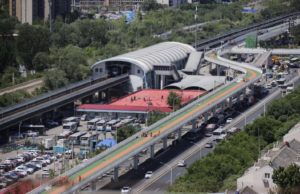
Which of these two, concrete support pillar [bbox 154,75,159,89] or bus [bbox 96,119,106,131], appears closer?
bus [bbox 96,119,106,131]

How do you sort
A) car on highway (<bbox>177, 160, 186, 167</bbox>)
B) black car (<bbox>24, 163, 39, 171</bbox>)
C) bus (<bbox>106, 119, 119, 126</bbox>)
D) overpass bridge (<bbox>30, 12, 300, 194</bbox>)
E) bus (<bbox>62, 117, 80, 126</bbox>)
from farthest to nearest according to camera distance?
bus (<bbox>62, 117, 80, 126</bbox>)
bus (<bbox>106, 119, 119, 126</bbox>)
car on highway (<bbox>177, 160, 186, 167</bbox>)
black car (<bbox>24, 163, 39, 171</bbox>)
overpass bridge (<bbox>30, 12, 300, 194</bbox>)

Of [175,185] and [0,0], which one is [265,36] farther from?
[175,185]

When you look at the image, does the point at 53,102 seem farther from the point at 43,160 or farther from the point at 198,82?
the point at 198,82

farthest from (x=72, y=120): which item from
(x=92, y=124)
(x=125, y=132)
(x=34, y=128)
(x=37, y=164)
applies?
(x=37, y=164)

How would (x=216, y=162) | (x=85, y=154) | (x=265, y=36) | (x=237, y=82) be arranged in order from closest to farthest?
(x=216, y=162) → (x=85, y=154) → (x=237, y=82) → (x=265, y=36)

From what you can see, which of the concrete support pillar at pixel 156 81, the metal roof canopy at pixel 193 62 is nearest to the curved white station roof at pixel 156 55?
the metal roof canopy at pixel 193 62

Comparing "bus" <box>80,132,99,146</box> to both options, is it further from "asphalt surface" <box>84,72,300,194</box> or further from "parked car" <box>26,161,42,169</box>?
"parked car" <box>26,161,42,169</box>

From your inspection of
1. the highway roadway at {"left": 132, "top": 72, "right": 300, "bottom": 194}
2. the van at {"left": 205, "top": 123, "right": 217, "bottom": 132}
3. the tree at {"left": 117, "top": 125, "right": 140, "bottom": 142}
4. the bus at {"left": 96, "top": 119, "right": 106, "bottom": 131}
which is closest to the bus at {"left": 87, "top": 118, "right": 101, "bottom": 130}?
the bus at {"left": 96, "top": 119, "right": 106, "bottom": 131}

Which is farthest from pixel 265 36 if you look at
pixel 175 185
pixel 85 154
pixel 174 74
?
pixel 175 185
